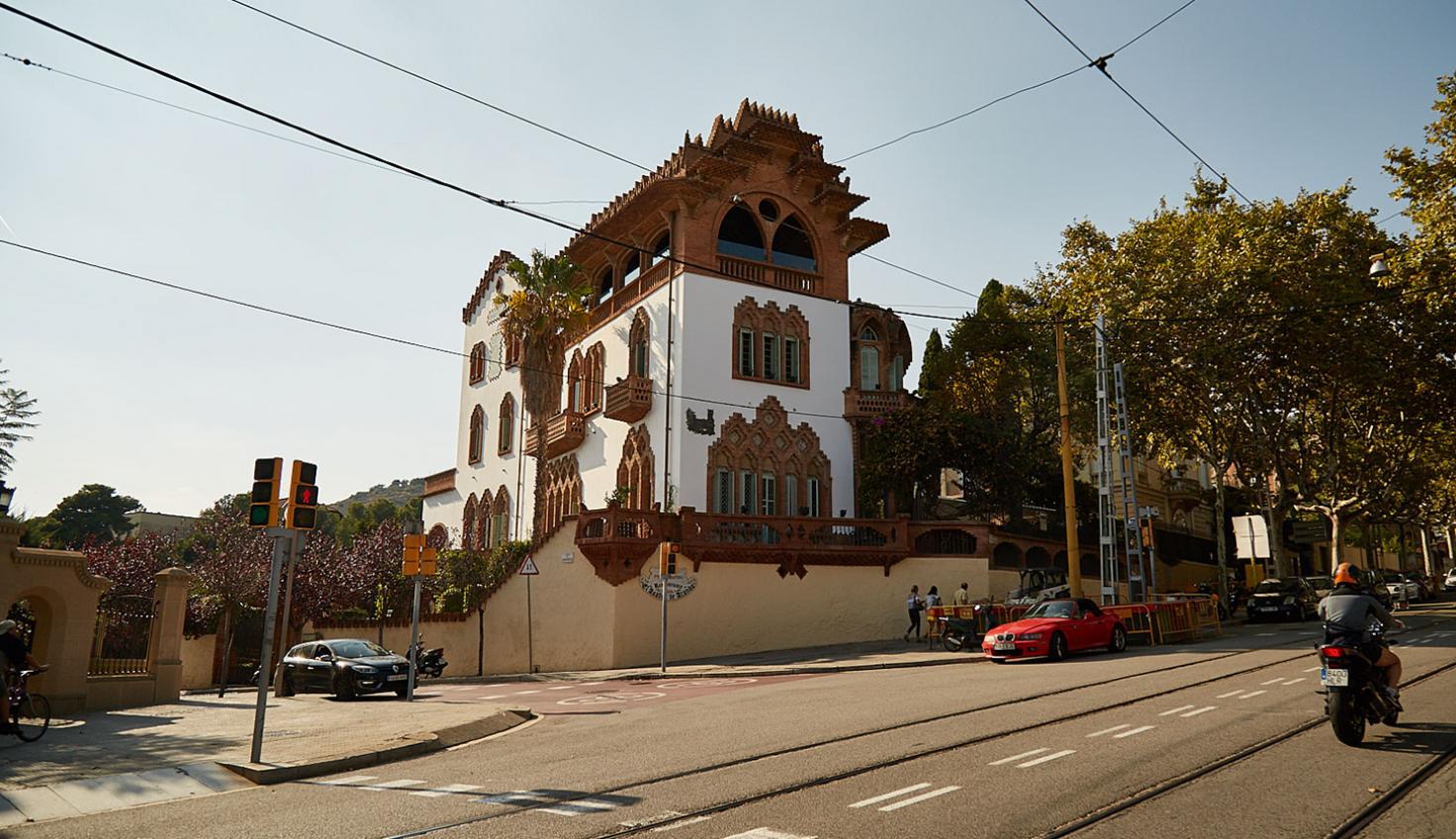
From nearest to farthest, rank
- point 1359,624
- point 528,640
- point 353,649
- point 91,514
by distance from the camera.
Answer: point 1359,624 < point 353,649 < point 528,640 < point 91,514

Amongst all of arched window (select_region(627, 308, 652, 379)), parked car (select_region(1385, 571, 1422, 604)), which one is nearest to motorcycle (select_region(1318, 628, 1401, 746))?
arched window (select_region(627, 308, 652, 379))

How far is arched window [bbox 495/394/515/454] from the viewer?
140 feet

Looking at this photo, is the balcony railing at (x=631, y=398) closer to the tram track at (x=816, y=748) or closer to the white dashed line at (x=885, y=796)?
the tram track at (x=816, y=748)

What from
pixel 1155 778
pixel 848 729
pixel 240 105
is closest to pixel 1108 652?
→ pixel 848 729

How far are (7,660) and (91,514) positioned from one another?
78.9 meters

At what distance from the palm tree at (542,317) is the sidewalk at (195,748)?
18.6m

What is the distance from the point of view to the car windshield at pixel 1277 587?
33.0 metres

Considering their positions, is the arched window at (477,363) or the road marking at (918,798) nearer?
the road marking at (918,798)


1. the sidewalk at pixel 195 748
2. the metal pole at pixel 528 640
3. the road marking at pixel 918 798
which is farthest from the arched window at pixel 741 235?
the road marking at pixel 918 798

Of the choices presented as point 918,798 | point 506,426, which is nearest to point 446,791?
point 918,798

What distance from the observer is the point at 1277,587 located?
33.2 m

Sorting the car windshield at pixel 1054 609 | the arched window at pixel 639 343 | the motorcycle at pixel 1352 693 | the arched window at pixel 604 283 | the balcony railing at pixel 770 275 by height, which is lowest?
the motorcycle at pixel 1352 693

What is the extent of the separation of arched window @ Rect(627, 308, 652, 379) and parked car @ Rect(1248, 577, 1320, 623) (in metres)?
21.8

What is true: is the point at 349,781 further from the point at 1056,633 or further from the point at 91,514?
the point at 91,514
